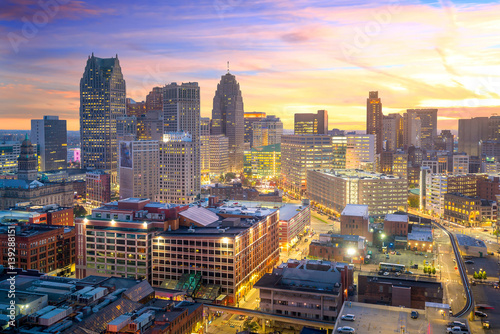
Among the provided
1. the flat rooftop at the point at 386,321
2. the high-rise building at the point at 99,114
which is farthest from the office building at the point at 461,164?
the flat rooftop at the point at 386,321

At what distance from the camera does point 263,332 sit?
51938 mm

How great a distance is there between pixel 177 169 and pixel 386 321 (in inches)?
3786

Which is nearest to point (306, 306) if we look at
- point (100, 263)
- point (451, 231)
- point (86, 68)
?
point (100, 263)

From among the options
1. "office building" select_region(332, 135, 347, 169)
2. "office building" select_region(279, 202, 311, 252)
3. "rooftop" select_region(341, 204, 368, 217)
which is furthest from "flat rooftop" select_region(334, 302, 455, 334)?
"office building" select_region(332, 135, 347, 169)

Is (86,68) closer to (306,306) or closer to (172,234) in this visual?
(172,234)

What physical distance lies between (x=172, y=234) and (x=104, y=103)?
451ft

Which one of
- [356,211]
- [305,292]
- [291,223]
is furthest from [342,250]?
[305,292]

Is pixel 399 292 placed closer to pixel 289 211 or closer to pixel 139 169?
pixel 289 211

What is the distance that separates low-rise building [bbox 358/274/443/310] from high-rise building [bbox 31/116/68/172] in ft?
543

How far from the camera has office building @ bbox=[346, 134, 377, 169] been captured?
172 metres

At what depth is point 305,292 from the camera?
5212cm

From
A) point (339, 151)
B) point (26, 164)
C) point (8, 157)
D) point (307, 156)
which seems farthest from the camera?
point (8, 157)

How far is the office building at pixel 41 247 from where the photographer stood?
67.1 metres

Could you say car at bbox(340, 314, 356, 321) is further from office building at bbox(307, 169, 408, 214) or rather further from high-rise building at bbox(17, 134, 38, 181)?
high-rise building at bbox(17, 134, 38, 181)
